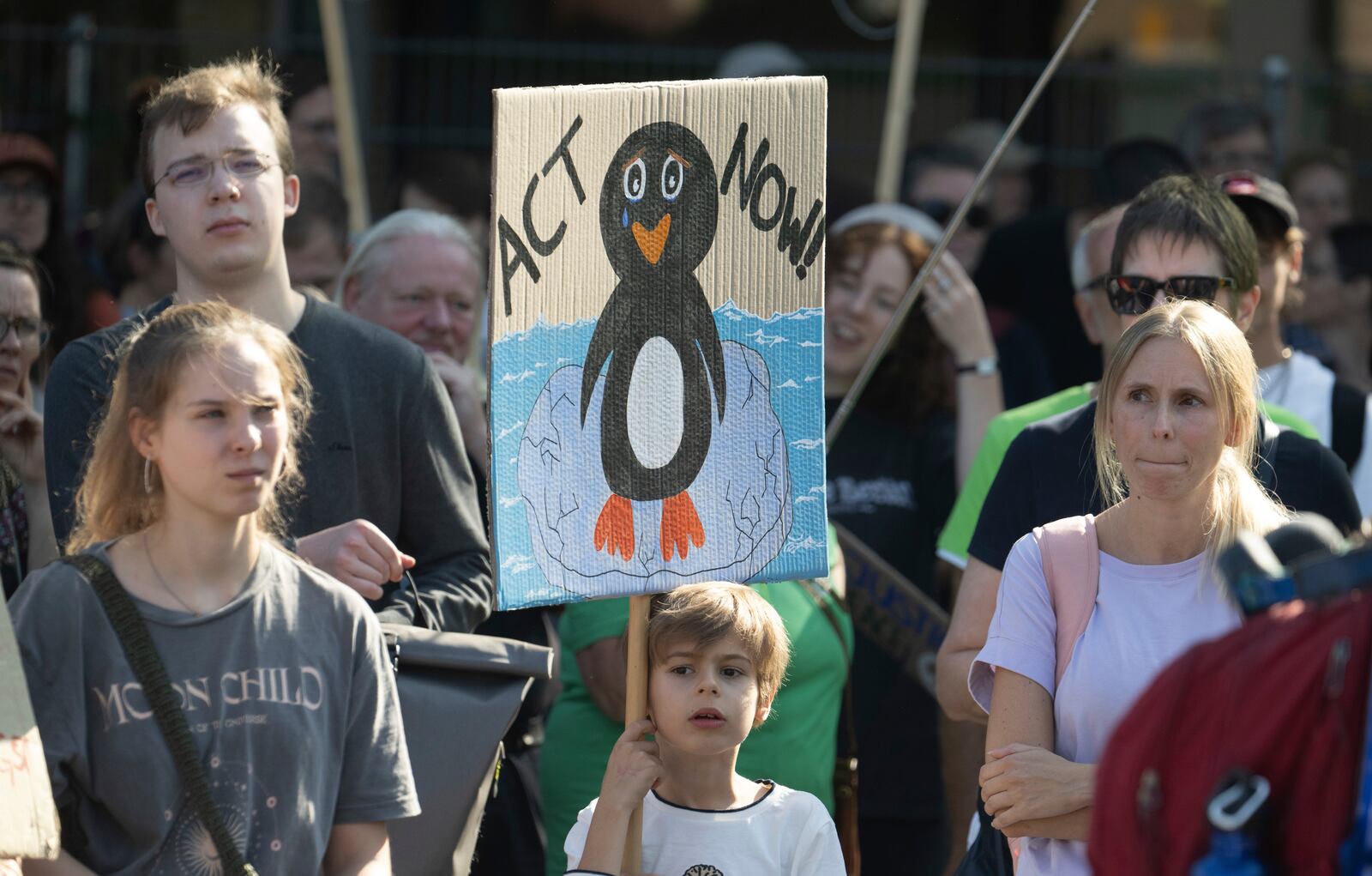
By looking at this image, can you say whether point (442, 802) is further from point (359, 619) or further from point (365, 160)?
point (365, 160)

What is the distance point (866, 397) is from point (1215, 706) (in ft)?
9.48

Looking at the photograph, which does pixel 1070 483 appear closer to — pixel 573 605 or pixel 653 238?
pixel 653 238

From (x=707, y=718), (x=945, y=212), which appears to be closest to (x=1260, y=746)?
(x=707, y=718)

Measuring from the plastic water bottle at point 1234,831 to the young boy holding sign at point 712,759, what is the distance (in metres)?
1.31

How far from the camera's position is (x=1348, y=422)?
4.16 metres

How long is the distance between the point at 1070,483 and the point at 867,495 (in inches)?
45.6

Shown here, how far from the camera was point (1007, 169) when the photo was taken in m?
6.64

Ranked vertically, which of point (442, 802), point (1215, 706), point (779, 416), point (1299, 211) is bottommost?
point (442, 802)

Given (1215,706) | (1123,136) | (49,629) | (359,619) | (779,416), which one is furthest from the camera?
(1123,136)

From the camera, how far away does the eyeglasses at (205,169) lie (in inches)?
137

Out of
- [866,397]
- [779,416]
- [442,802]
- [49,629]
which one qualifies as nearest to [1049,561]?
[779,416]

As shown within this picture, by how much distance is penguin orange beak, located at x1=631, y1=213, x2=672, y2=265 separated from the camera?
3.00 metres

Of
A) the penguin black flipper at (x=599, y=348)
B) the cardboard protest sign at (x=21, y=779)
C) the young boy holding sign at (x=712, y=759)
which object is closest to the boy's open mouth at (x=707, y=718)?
the young boy holding sign at (x=712, y=759)

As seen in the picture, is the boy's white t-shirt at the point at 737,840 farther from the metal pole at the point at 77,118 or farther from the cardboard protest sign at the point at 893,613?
the metal pole at the point at 77,118
